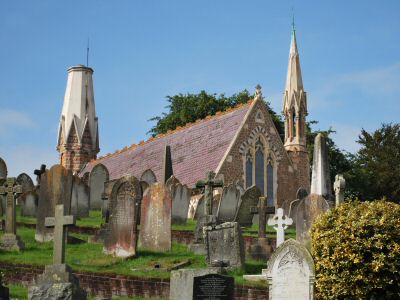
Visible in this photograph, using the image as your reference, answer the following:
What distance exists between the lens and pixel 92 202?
3300 cm

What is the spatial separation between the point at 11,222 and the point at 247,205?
890 centimetres

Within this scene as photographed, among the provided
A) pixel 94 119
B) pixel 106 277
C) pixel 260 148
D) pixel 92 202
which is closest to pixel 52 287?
pixel 106 277

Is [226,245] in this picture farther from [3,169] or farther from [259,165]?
[259,165]

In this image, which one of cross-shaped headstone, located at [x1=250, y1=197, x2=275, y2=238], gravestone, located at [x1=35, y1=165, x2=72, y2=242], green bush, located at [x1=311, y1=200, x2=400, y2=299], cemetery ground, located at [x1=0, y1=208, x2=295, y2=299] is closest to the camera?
green bush, located at [x1=311, y1=200, x2=400, y2=299]

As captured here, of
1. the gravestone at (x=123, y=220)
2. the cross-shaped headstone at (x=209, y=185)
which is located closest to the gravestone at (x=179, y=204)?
the cross-shaped headstone at (x=209, y=185)

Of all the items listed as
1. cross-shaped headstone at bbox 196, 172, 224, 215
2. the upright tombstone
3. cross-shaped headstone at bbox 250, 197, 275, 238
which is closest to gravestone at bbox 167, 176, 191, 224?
cross-shaped headstone at bbox 250, 197, 275, 238

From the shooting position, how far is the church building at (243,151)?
1553 inches

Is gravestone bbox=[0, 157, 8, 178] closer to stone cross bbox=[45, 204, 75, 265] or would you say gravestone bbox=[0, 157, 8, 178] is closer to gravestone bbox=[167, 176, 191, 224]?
gravestone bbox=[167, 176, 191, 224]

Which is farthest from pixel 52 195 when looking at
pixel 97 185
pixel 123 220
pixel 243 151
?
pixel 243 151

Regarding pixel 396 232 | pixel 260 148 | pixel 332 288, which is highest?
pixel 260 148

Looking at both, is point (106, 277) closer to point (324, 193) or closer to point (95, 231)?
point (95, 231)

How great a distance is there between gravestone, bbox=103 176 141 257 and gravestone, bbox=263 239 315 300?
16.2 ft

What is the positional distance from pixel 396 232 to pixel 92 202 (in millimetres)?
16750

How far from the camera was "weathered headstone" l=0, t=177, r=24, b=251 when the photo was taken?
69.2 ft
